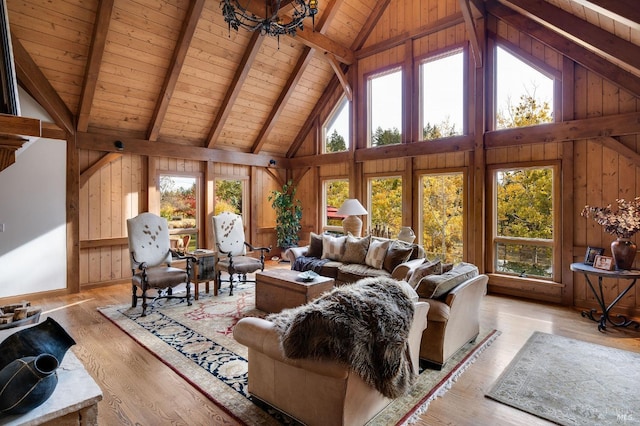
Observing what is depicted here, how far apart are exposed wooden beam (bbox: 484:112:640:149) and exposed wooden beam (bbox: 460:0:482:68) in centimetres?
121

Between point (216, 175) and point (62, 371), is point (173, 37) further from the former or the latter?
point (62, 371)

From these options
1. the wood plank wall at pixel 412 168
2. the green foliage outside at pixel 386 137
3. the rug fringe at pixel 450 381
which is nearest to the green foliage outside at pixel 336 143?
the wood plank wall at pixel 412 168

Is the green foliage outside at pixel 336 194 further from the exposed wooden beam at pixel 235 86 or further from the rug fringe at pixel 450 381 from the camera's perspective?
the rug fringe at pixel 450 381

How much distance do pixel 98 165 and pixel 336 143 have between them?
4.66 m

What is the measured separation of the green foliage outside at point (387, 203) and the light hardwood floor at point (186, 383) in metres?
2.42

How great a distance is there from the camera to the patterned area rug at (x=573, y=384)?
2.33m

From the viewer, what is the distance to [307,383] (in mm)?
2086

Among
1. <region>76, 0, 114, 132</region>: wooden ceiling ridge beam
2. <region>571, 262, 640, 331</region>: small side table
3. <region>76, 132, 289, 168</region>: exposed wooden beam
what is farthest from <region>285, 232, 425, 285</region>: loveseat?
<region>76, 0, 114, 132</region>: wooden ceiling ridge beam

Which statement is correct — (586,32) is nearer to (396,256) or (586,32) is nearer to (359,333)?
(396,256)

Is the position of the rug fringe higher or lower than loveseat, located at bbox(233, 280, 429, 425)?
lower

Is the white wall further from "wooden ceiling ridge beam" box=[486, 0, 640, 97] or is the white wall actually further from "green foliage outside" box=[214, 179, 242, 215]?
"wooden ceiling ridge beam" box=[486, 0, 640, 97]

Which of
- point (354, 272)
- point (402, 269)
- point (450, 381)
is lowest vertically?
point (450, 381)

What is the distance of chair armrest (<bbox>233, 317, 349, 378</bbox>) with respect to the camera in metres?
1.88

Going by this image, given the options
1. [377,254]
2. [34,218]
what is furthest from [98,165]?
[377,254]
